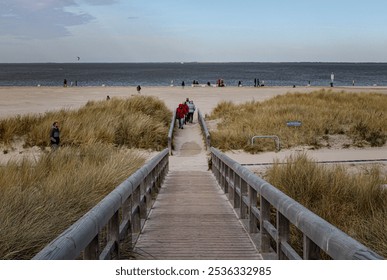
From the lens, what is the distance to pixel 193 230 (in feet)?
20.4

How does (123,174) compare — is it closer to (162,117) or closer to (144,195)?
(144,195)

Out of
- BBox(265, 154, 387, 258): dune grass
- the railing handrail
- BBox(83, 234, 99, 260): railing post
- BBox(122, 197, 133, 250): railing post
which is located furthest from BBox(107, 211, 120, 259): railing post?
BBox(265, 154, 387, 258): dune grass

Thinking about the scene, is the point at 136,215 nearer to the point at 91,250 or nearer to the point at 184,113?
the point at 91,250

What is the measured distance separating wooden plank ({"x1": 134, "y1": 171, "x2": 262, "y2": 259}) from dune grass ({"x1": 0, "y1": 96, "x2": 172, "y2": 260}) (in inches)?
35.7

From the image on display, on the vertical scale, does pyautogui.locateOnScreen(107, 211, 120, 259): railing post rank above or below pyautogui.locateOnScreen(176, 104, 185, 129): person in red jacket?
above

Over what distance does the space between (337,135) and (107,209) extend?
18.6m

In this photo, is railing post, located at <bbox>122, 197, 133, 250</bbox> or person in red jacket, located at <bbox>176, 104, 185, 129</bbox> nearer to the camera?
railing post, located at <bbox>122, 197, 133, 250</bbox>

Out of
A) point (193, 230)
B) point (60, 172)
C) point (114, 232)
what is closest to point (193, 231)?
point (193, 230)

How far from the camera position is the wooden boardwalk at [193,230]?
5.25 metres

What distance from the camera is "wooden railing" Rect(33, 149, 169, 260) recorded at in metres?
3.01

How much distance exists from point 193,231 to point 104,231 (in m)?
1.10

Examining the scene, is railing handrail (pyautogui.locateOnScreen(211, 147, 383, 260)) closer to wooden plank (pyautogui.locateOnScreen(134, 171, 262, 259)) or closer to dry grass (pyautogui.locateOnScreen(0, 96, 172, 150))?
wooden plank (pyautogui.locateOnScreen(134, 171, 262, 259))

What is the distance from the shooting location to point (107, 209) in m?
4.19
